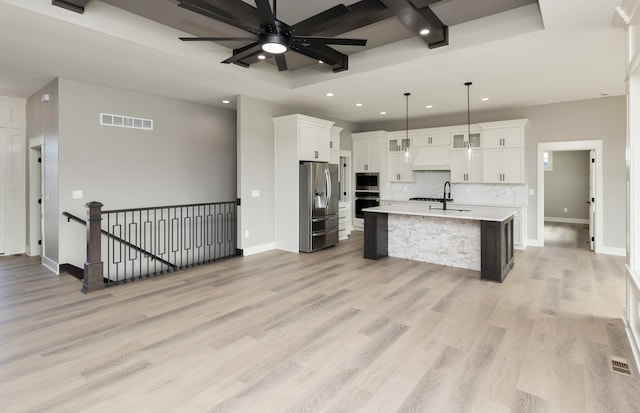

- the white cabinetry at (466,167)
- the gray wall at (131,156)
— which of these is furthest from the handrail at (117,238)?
the white cabinetry at (466,167)

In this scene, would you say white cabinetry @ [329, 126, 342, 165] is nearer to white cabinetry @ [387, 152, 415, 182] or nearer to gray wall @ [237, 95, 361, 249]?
gray wall @ [237, 95, 361, 249]

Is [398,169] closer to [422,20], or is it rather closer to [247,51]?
[422,20]

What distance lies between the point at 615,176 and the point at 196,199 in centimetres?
796

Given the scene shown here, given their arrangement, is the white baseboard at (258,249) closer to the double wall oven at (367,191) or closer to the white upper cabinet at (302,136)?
the white upper cabinet at (302,136)

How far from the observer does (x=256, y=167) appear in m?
6.49

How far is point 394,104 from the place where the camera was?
6973 millimetres

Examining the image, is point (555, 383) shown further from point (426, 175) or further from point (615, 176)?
point (426, 175)

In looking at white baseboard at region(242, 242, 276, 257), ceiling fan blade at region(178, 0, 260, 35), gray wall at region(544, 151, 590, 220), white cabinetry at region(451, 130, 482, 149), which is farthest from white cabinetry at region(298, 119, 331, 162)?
gray wall at region(544, 151, 590, 220)

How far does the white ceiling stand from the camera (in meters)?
3.43

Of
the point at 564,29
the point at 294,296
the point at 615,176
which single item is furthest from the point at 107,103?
the point at 615,176

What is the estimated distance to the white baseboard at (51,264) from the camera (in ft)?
16.9

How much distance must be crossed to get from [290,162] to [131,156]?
277 centimetres

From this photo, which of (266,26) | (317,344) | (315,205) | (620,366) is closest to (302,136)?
(315,205)

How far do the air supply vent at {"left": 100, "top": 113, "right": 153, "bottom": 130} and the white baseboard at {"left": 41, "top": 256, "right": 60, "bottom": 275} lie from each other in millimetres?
2310
